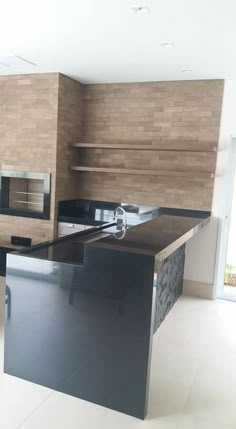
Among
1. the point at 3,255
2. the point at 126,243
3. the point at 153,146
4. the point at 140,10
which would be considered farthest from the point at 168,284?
the point at 140,10

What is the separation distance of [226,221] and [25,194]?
2.77 m

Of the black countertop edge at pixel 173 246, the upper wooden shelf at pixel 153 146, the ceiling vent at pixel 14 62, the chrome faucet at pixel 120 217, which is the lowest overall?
the chrome faucet at pixel 120 217

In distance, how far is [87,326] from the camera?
88.8 inches

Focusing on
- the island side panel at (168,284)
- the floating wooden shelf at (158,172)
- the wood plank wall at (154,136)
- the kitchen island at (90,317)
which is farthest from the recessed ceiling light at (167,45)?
the island side panel at (168,284)

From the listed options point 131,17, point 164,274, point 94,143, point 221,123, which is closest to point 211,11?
point 131,17

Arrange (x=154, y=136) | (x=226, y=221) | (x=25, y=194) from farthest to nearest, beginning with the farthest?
1. (x=25, y=194)
2. (x=154, y=136)
3. (x=226, y=221)

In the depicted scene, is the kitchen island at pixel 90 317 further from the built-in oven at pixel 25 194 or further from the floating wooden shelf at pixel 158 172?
the built-in oven at pixel 25 194

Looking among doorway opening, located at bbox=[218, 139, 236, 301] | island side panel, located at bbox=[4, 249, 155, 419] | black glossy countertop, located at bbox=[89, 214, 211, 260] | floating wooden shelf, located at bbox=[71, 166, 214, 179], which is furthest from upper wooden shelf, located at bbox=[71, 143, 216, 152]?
island side panel, located at bbox=[4, 249, 155, 419]

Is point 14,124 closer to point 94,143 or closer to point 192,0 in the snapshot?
point 94,143

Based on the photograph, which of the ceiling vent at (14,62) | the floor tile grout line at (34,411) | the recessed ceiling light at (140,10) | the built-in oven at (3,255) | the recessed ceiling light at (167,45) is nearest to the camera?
the floor tile grout line at (34,411)

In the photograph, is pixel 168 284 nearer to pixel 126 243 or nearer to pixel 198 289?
pixel 198 289

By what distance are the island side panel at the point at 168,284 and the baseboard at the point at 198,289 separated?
0.08 m

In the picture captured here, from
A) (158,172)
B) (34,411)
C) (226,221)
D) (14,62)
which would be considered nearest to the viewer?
(34,411)

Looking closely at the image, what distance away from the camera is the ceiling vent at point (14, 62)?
12.1 ft
